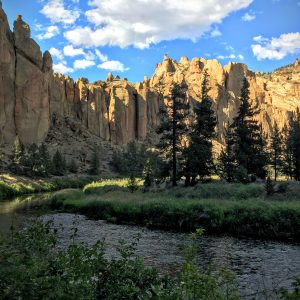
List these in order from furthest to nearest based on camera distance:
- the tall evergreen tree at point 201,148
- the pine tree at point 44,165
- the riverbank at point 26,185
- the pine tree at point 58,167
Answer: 1. the pine tree at point 58,167
2. the pine tree at point 44,165
3. the riverbank at point 26,185
4. the tall evergreen tree at point 201,148

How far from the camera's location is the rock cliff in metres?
107

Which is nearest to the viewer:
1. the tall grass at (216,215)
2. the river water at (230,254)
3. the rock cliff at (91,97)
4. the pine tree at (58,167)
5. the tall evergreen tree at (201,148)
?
the river water at (230,254)

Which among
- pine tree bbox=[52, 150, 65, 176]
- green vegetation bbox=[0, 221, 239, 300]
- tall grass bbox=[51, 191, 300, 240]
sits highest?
pine tree bbox=[52, 150, 65, 176]

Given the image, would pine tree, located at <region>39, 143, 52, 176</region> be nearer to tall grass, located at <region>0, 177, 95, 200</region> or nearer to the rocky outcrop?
tall grass, located at <region>0, 177, 95, 200</region>

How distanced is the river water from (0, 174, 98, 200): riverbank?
32.0m

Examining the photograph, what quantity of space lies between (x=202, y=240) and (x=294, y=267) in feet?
23.4

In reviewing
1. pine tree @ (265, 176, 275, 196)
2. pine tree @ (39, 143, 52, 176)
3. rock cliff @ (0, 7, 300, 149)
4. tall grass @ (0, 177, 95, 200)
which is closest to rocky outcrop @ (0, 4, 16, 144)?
rock cliff @ (0, 7, 300, 149)

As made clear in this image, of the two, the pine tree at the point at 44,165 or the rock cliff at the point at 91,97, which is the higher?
the rock cliff at the point at 91,97

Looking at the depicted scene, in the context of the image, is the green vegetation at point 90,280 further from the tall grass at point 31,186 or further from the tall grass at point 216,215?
the tall grass at point 31,186

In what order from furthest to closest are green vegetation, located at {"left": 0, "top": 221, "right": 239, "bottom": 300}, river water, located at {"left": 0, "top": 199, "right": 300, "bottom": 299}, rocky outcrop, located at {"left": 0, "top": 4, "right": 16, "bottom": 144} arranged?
rocky outcrop, located at {"left": 0, "top": 4, "right": 16, "bottom": 144}
river water, located at {"left": 0, "top": 199, "right": 300, "bottom": 299}
green vegetation, located at {"left": 0, "top": 221, "right": 239, "bottom": 300}

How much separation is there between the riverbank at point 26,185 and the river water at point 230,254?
105 ft

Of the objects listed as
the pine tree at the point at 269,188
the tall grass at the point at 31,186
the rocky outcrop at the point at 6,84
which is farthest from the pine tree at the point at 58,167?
the pine tree at the point at 269,188

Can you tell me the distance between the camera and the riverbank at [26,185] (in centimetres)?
5678

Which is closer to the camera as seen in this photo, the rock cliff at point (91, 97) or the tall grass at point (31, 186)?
the tall grass at point (31, 186)
